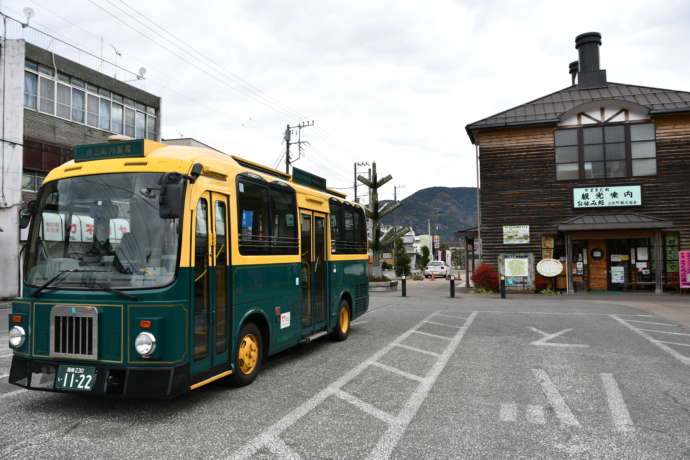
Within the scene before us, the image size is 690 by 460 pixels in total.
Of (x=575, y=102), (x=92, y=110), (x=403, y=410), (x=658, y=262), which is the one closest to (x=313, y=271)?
(x=403, y=410)

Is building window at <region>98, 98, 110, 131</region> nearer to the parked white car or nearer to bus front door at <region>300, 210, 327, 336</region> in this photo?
bus front door at <region>300, 210, 327, 336</region>

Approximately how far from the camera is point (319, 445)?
13.8 ft

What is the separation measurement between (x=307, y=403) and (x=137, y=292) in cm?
215

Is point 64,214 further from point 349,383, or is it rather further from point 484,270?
point 484,270

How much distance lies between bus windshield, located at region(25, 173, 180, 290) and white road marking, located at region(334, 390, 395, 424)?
235 centimetres

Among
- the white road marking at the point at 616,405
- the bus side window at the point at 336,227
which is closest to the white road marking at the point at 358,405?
the white road marking at the point at 616,405

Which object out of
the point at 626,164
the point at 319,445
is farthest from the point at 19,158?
the point at 626,164

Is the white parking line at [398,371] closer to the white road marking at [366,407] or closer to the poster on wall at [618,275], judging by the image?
the white road marking at [366,407]

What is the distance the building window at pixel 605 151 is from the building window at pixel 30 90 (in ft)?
77.8

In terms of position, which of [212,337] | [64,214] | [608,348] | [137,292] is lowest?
[608,348]

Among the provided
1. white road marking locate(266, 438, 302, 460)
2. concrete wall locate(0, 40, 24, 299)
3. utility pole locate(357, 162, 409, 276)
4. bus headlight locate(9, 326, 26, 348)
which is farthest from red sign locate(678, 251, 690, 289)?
concrete wall locate(0, 40, 24, 299)

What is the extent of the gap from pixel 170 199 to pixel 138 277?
0.85 metres

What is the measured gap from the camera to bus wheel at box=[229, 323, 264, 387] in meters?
5.97

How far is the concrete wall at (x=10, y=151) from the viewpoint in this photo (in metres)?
20.5
